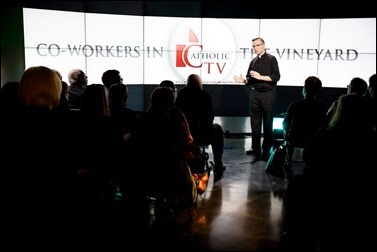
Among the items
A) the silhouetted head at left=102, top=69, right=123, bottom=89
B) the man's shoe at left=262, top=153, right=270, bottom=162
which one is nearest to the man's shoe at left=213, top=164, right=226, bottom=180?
the man's shoe at left=262, top=153, right=270, bottom=162

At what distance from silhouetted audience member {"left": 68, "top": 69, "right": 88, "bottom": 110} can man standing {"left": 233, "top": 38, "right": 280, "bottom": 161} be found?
7.86ft

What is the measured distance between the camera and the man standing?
19.6ft

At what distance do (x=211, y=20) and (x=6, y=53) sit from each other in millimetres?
3698

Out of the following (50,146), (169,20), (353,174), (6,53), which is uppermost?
(169,20)

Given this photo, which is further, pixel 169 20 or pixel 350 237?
pixel 169 20

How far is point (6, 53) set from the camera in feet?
19.9

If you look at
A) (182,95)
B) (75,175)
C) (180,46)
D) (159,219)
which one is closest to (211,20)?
(180,46)

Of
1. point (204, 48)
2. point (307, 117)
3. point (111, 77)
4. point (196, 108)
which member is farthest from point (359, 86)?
point (204, 48)

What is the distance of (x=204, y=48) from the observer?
7555mm

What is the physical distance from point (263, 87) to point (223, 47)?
1862mm

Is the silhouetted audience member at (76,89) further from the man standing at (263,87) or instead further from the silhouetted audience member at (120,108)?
the man standing at (263,87)

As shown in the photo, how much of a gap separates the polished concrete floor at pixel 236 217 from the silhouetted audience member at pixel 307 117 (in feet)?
2.07

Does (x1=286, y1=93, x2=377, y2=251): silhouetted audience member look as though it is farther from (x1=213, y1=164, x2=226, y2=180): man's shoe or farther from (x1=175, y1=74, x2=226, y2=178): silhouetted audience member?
(x1=213, y1=164, x2=226, y2=180): man's shoe

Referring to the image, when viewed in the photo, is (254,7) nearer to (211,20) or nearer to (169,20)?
(211,20)
